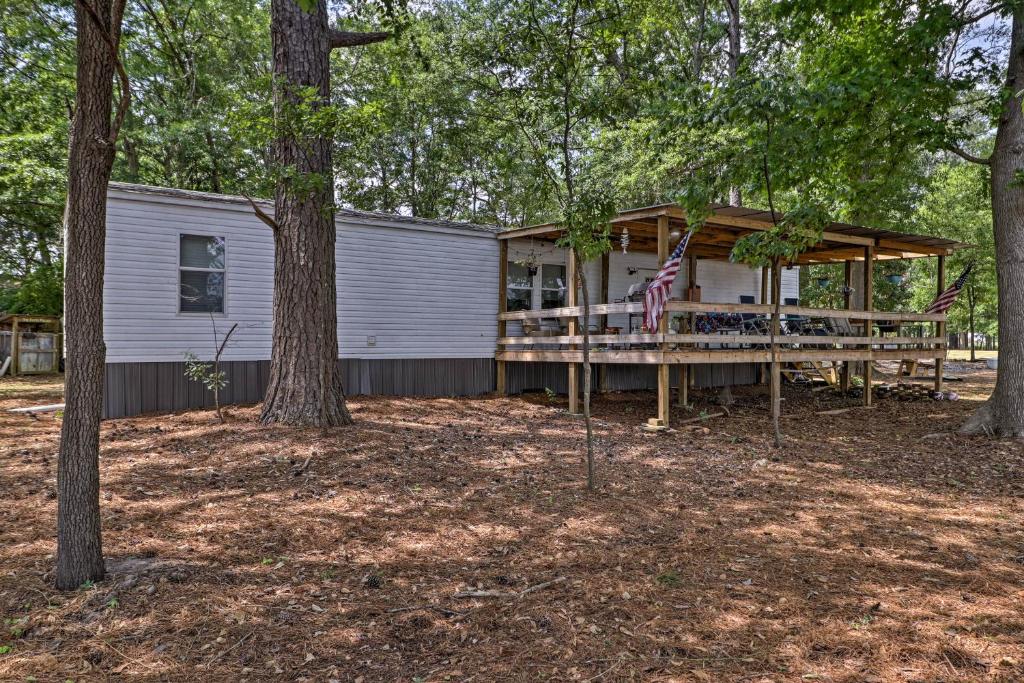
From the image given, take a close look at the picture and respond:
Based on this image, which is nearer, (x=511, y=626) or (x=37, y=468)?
(x=511, y=626)

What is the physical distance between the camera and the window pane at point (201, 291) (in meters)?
9.28

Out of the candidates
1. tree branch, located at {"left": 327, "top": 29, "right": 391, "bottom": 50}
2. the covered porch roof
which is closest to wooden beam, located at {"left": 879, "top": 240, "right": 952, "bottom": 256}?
Result: the covered porch roof

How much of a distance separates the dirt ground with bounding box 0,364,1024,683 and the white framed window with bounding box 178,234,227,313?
2774mm

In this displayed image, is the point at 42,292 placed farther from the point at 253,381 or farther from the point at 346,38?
the point at 346,38

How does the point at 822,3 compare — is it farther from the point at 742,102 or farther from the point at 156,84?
the point at 156,84

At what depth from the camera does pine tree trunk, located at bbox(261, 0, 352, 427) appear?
23.0 ft

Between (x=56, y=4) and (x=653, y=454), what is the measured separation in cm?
1413

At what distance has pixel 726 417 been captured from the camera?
9.98 meters

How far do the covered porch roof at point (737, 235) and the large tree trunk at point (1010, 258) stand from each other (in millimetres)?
2066

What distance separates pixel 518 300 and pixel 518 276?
47 centimetres

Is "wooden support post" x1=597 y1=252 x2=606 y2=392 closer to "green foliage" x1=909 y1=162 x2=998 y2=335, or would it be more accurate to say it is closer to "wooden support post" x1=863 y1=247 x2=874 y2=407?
"wooden support post" x1=863 y1=247 x2=874 y2=407

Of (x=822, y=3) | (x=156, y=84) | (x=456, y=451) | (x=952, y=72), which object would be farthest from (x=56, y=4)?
(x=952, y=72)

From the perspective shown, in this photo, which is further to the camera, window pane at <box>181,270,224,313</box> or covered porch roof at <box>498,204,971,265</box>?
window pane at <box>181,270,224,313</box>

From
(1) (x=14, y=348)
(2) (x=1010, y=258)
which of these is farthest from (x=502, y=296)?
(1) (x=14, y=348)
